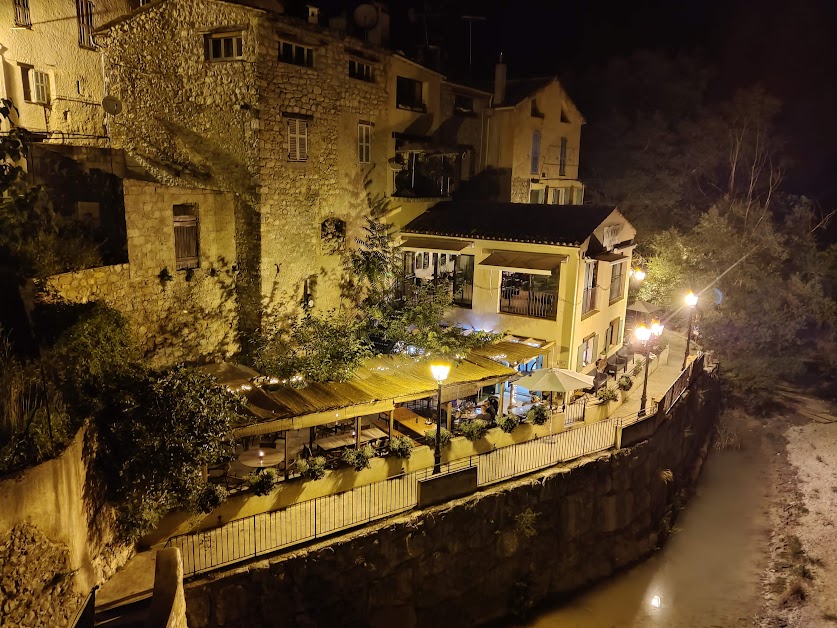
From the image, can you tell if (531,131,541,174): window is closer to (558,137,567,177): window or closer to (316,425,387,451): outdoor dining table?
(558,137,567,177): window

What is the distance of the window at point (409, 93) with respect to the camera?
22634 mm

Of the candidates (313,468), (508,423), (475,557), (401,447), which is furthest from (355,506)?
(508,423)

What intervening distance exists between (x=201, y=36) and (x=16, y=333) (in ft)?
32.3

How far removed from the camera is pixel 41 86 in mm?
19484

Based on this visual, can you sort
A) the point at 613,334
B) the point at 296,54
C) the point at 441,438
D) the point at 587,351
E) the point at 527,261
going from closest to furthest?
the point at 441,438 < the point at 296,54 < the point at 527,261 < the point at 587,351 < the point at 613,334

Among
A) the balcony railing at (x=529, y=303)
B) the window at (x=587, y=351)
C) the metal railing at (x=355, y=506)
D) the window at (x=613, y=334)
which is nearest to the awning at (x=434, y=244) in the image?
the balcony railing at (x=529, y=303)

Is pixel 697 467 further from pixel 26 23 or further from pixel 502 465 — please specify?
pixel 26 23

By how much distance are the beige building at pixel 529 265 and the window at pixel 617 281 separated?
0.63 metres

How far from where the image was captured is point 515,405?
2002cm

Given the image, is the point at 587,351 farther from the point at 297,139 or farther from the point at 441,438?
the point at 297,139

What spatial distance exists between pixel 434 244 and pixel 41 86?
13728 mm

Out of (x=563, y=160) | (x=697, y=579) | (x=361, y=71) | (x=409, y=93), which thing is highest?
(x=361, y=71)

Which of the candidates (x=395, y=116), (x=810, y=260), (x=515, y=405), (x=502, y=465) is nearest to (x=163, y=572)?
(x=502, y=465)

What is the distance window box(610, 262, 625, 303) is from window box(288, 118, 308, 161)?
41.6 feet
